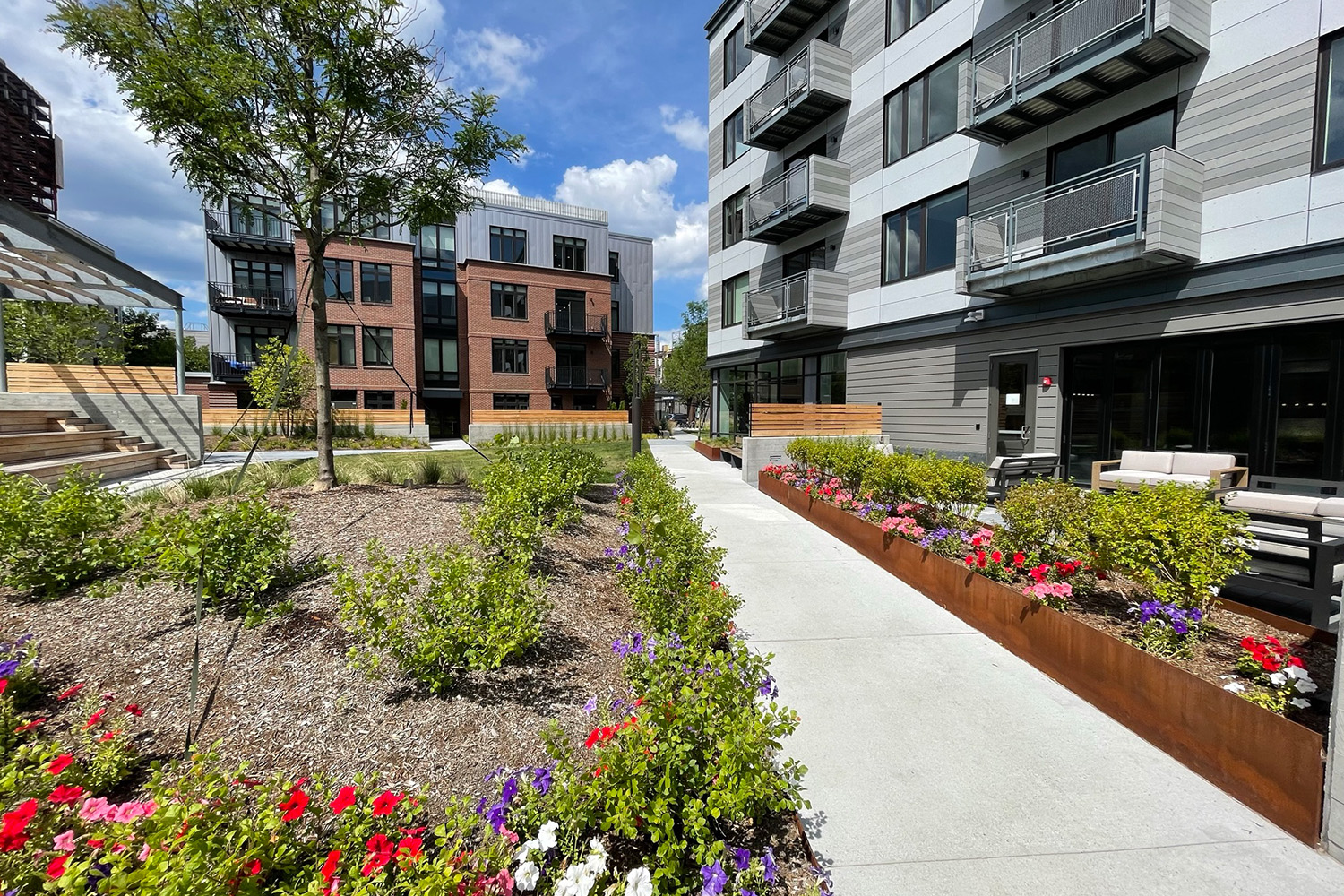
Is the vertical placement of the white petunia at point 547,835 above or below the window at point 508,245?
below

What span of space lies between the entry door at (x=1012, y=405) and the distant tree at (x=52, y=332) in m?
39.6

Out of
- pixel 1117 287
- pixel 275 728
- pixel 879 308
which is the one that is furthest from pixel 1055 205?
pixel 275 728

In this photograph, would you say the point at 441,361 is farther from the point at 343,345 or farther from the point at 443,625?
the point at 443,625

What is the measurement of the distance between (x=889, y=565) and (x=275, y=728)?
5748mm

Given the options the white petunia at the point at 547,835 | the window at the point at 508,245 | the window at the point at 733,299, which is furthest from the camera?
the window at the point at 508,245

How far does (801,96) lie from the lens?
15992mm

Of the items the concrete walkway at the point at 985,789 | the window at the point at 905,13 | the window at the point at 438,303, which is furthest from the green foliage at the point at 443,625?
the window at the point at 438,303

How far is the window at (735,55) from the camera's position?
20.9 meters

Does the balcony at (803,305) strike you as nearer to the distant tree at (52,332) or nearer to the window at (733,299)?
the window at (733,299)

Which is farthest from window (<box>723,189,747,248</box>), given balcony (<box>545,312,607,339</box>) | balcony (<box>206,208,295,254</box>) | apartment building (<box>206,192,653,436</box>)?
balcony (<box>206,208,295,254</box>)

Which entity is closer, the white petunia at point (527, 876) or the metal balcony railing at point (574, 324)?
the white petunia at point (527, 876)

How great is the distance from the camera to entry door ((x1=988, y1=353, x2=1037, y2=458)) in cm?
1145

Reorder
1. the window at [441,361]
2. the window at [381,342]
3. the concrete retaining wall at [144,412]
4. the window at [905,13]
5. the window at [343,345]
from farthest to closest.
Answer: the window at [441,361], the window at [381,342], the window at [343,345], the window at [905,13], the concrete retaining wall at [144,412]

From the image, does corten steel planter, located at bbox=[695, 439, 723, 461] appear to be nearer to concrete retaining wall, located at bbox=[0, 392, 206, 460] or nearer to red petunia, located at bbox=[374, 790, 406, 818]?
concrete retaining wall, located at bbox=[0, 392, 206, 460]
